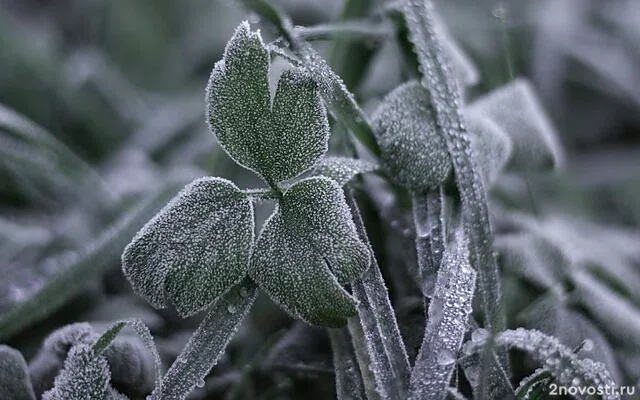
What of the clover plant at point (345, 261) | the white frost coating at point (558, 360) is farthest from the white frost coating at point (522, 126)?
the white frost coating at point (558, 360)

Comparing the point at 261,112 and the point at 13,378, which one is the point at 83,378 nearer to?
the point at 13,378

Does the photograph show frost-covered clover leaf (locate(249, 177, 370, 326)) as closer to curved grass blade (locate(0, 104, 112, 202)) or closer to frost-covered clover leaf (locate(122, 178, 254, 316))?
frost-covered clover leaf (locate(122, 178, 254, 316))

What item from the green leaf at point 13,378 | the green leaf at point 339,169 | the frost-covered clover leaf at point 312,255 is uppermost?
the green leaf at point 339,169

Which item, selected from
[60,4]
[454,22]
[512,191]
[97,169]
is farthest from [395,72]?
[60,4]

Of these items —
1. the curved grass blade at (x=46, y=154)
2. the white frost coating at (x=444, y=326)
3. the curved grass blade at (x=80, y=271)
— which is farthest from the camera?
the curved grass blade at (x=46, y=154)

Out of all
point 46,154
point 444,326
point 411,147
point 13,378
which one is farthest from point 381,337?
point 46,154

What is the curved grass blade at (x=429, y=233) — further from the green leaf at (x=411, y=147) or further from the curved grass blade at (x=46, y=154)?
the curved grass blade at (x=46, y=154)
